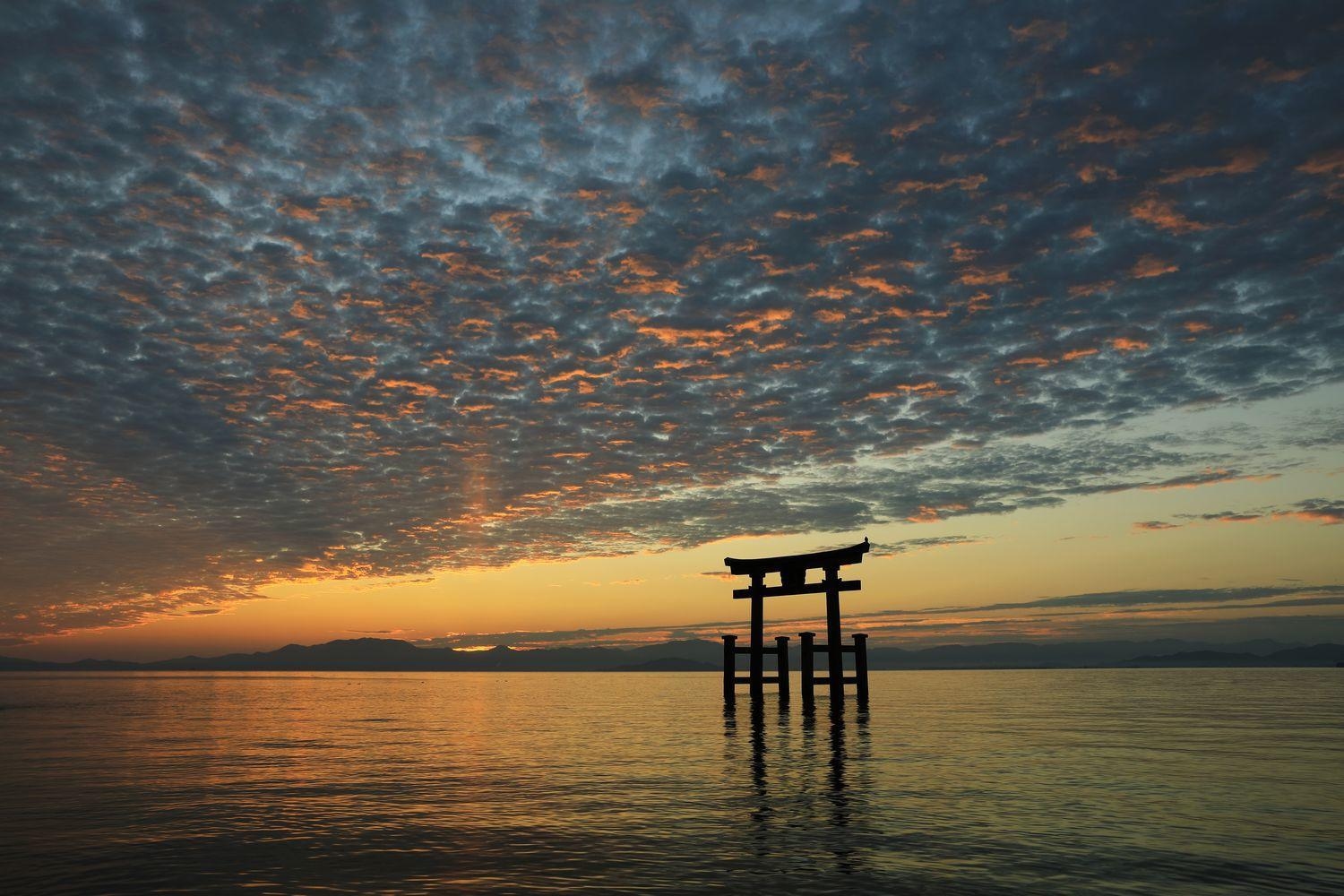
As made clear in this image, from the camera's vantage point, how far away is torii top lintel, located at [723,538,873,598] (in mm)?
37906

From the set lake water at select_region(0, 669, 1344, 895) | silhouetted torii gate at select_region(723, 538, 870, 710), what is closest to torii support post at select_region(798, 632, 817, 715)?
silhouetted torii gate at select_region(723, 538, 870, 710)

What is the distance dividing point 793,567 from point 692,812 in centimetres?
2445

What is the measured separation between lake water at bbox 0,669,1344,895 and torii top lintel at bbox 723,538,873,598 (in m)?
6.58

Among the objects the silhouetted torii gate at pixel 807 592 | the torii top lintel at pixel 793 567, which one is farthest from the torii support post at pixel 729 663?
the torii top lintel at pixel 793 567

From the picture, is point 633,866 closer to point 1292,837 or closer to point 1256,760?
point 1292,837

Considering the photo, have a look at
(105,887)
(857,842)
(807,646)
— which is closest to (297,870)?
(105,887)

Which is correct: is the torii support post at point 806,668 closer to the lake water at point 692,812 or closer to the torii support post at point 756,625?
the torii support post at point 756,625

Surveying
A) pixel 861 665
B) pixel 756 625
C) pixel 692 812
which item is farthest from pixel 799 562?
pixel 692 812

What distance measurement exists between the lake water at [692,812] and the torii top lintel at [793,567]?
21.6ft

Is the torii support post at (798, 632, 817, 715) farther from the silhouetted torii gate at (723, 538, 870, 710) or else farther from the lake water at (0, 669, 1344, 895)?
the lake water at (0, 669, 1344, 895)

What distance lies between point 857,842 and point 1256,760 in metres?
16.7

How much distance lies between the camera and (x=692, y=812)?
647 inches

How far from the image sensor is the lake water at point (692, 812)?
11.5m

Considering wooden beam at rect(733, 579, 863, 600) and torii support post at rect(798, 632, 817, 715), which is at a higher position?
wooden beam at rect(733, 579, 863, 600)
